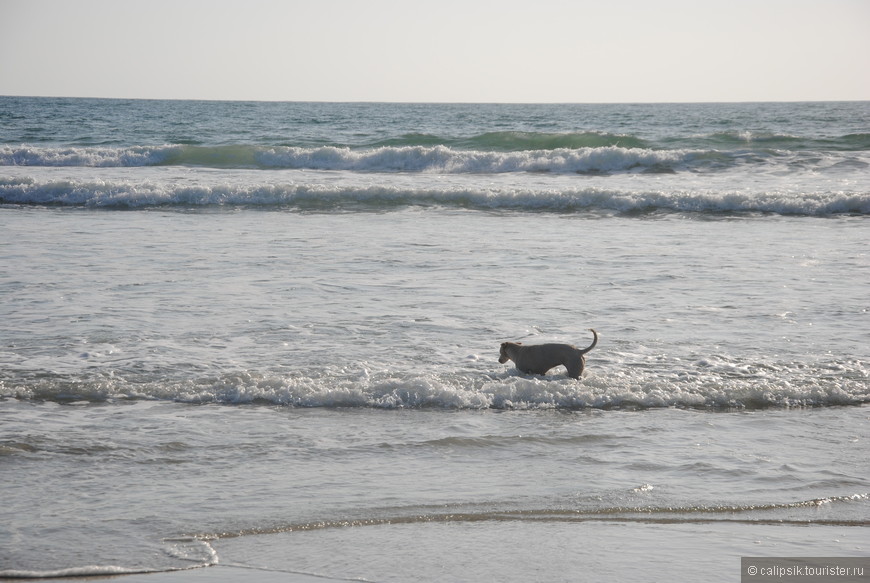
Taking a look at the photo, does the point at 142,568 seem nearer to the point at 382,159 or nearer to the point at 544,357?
the point at 544,357

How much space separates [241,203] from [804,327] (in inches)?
473

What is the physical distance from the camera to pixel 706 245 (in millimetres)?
12648

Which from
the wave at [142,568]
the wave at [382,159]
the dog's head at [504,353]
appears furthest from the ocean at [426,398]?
the wave at [382,159]

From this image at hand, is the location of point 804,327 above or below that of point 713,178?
below

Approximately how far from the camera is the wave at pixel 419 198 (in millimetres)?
16609

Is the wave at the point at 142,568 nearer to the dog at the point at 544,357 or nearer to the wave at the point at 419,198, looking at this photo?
the dog at the point at 544,357

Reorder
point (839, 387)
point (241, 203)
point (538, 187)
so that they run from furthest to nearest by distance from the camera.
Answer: point (538, 187)
point (241, 203)
point (839, 387)

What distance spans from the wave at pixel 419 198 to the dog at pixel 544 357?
10.4 meters

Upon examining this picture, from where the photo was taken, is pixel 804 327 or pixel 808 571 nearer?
pixel 808 571

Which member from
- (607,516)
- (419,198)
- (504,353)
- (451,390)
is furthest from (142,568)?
(419,198)

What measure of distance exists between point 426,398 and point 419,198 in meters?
11.9

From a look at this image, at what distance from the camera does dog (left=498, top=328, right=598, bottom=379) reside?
6344mm

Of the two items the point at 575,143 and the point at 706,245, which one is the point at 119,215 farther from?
the point at 575,143

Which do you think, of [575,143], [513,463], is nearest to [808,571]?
[513,463]
